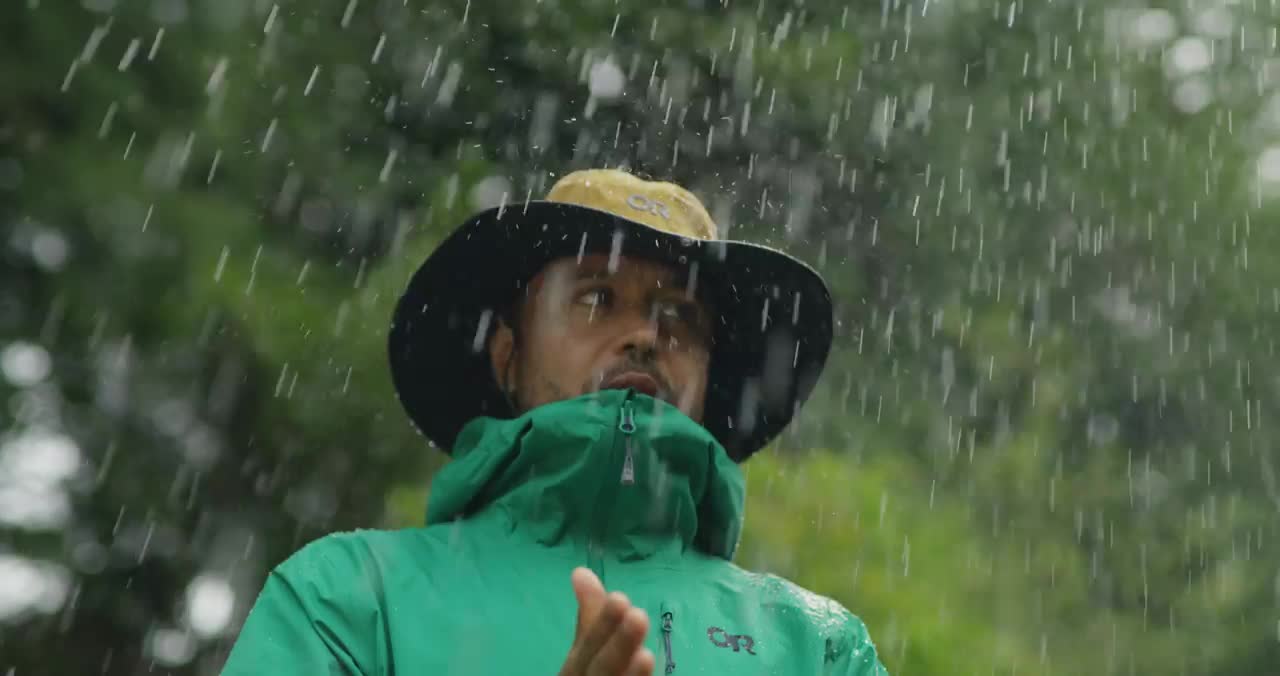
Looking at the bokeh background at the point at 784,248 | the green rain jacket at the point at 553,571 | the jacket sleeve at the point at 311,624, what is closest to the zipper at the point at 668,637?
the green rain jacket at the point at 553,571

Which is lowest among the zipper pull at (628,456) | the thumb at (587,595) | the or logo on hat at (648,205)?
the thumb at (587,595)

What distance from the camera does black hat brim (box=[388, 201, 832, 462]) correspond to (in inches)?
110

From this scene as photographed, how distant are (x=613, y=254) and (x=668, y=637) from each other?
835mm

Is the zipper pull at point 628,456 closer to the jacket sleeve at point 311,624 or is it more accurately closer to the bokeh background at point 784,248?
the jacket sleeve at point 311,624

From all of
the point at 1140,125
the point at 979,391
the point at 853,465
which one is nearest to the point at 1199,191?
the point at 1140,125

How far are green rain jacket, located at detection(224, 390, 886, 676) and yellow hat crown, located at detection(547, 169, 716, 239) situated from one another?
51cm

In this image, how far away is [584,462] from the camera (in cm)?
222

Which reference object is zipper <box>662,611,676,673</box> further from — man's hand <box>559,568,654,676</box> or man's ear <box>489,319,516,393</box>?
man's ear <box>489,319,516,393</box>

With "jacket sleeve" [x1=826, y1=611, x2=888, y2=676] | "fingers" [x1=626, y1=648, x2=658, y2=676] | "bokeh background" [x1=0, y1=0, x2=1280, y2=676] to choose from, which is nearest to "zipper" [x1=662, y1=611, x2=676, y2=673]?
"jacket sleeve" [x1=826, y1=611, x2=888, y2=676]

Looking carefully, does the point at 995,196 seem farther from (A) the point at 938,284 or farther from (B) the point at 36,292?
(B) the point at 36,292

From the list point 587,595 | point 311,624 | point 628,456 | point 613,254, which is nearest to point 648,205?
point 613,254

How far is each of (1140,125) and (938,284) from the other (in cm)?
200

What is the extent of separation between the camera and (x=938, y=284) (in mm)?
6797

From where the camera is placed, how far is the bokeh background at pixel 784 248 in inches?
176
